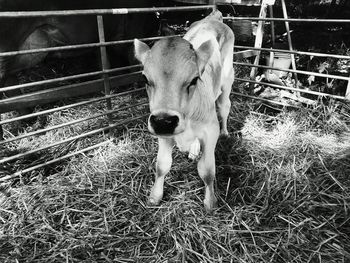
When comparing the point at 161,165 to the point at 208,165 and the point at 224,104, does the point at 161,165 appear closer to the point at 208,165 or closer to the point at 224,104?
the point at 208,165

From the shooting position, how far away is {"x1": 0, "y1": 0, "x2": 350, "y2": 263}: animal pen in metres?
2.54

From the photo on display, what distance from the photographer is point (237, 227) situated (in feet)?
9.01

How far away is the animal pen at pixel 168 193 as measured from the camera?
254cm

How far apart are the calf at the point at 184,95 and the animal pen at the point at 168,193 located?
12.8 inches

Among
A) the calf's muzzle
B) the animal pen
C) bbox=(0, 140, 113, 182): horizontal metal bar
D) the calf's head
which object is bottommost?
the animal pen

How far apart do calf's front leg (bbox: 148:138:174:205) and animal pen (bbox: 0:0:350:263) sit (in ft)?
0.34

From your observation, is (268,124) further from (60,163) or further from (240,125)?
(60,163)

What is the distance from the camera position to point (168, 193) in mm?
3166

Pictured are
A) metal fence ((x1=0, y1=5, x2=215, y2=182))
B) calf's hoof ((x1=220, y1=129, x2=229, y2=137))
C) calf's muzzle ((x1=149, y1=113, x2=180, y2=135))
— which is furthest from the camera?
calf's hoof ((x1=220, y1=129, x2=229, y2=137))

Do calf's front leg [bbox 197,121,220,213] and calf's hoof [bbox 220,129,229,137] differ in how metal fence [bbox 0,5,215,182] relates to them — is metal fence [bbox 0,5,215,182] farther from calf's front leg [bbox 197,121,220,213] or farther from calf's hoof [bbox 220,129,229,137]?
calf's front leg [bbox 197,121,220,213]

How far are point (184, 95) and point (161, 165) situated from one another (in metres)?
0.90

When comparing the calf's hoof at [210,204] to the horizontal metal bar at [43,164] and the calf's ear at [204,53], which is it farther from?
the horizontal metal bar at [43,164]

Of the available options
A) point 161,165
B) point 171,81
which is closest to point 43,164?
point 161,165

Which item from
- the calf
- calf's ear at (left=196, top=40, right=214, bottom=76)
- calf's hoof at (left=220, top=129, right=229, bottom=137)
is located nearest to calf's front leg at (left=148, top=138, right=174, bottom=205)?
the calf
